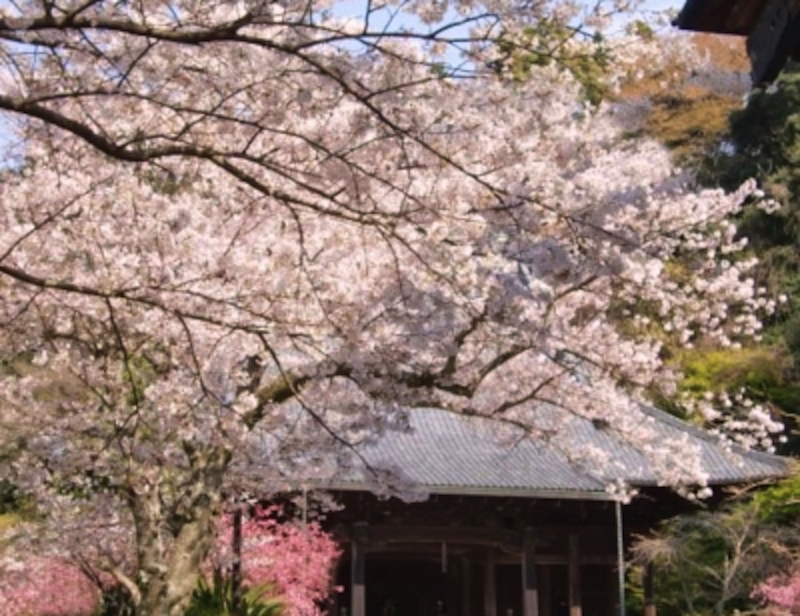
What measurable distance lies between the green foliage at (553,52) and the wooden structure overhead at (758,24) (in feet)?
1.94

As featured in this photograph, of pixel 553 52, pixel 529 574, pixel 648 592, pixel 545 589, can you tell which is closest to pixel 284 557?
pixel 529 574

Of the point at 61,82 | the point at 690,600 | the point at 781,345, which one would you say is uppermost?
the point at 781,345

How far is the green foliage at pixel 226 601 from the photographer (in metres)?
9.93

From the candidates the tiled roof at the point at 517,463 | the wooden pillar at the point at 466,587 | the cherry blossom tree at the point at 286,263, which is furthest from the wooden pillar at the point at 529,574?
the cherry blossom tree at the point at 286,263

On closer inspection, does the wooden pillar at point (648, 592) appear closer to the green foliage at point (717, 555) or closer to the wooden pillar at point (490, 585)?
the green foliage at point (717, 555)

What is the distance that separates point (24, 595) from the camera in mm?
11492

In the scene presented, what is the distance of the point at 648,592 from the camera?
563 inches

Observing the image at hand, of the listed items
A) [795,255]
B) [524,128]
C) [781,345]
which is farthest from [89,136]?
[795,255]

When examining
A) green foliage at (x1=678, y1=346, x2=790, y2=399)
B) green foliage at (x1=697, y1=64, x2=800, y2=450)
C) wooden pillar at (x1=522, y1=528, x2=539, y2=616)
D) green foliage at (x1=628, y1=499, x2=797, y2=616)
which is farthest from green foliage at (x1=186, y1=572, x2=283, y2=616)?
green foliage at (x1=697, y1=64, x2=800, y2=450)

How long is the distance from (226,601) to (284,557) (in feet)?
4.18

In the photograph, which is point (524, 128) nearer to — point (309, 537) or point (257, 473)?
point (257, 473)

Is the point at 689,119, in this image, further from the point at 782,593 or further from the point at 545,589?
the point at 782,593

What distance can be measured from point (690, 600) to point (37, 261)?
9.96 m

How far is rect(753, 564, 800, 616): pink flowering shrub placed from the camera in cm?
1155
